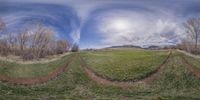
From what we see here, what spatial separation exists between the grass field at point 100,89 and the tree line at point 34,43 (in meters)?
12.9

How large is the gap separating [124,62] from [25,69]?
18.5 meters

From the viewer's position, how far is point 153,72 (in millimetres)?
51469

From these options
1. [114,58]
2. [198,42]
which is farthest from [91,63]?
[198,42]

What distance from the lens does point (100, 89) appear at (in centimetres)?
4306

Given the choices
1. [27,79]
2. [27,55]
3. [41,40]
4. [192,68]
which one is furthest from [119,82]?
[41,40]

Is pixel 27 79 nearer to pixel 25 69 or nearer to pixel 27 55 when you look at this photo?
pixel 25 69

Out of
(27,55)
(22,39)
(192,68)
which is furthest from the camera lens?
(22,39)

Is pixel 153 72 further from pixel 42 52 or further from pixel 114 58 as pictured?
pixel 42 52

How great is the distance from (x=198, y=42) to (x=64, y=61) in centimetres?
2644

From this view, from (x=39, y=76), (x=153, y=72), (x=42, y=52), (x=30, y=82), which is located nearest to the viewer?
(x=30, y=82)

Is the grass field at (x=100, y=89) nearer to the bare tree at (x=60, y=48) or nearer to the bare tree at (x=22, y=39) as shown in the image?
the bare tree at (x=60, y=48)

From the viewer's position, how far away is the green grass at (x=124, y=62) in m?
51.2

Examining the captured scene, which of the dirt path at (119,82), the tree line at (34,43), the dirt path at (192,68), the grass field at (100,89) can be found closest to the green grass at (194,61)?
the dirt path at (192,68)

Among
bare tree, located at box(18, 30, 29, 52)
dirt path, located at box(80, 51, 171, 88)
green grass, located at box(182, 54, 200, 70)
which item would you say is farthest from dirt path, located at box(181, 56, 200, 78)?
bare tree, located at box(18, 30, 29, 52)
